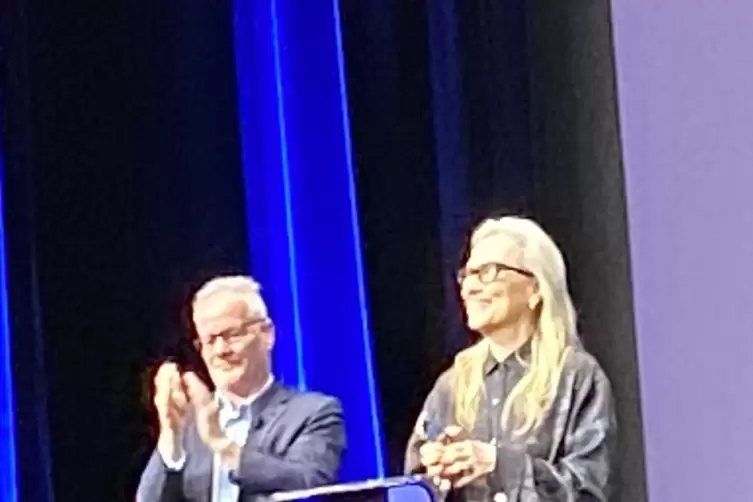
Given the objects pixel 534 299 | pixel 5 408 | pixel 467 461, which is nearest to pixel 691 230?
pixel 534 299

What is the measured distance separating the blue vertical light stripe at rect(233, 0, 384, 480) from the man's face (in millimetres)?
13

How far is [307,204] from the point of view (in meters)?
0.89

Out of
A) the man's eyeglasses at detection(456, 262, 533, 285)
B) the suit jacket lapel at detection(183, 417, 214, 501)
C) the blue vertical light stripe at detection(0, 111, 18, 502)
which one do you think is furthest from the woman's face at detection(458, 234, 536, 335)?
the blue vertical light stripe at detection(0, 111, 18, 502)

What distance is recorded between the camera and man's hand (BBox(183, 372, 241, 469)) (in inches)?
33.9

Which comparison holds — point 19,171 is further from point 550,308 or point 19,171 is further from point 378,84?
point 550,308

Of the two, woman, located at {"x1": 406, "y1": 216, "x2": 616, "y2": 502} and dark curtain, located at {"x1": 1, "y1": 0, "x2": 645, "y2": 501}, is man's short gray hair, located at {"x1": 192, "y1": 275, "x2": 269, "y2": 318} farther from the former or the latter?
woman, located at {"x1": 406, "y1": 216, "x2": 616, "y2": 502}

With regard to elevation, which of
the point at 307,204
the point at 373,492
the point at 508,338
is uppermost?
the point at 307,204

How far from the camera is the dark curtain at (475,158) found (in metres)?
0.88

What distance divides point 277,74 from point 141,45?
0.11 m

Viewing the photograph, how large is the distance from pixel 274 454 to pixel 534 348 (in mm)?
208

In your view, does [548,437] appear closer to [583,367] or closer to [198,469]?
[583,367]

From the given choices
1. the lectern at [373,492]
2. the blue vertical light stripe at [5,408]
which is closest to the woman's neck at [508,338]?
the lectern at [373,492]

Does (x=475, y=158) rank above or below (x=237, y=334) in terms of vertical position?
above

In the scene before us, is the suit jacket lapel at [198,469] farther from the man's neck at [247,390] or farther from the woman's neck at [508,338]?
the woman's neck at [508,338]
